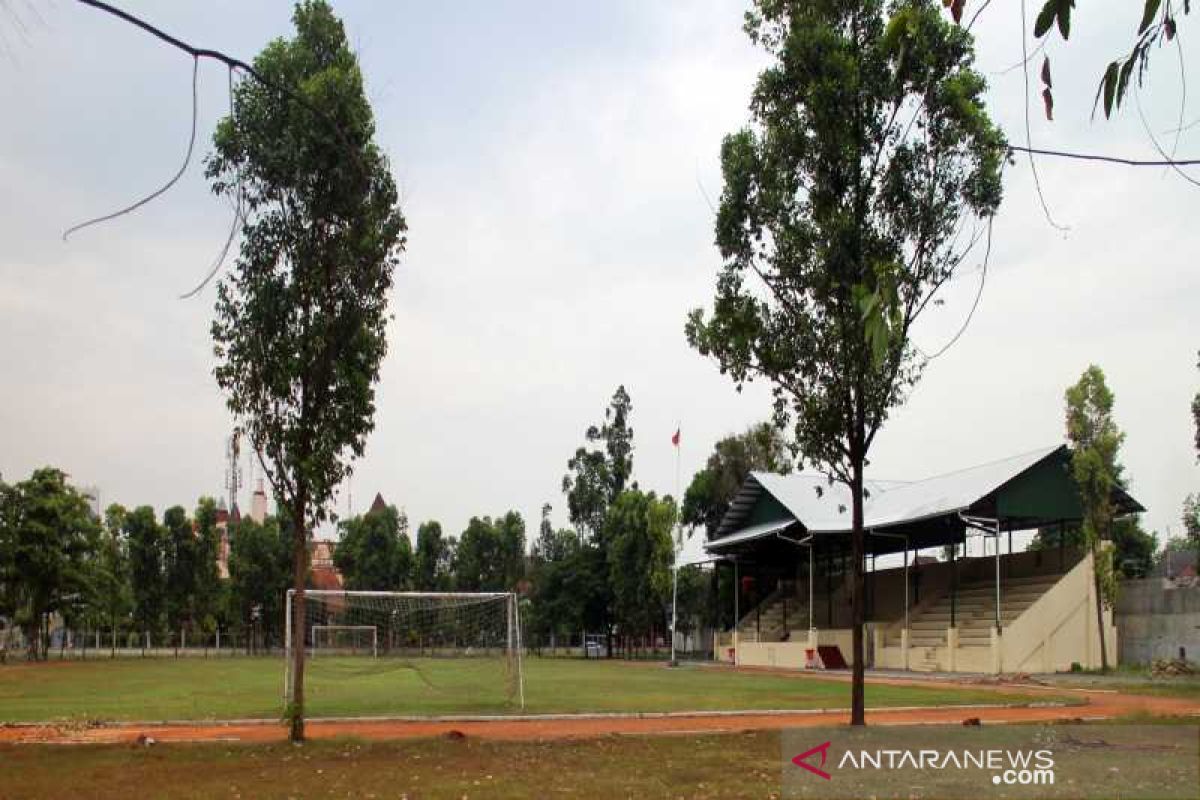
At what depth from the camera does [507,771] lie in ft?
39.1

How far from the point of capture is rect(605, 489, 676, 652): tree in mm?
54344

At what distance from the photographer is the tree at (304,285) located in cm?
1462

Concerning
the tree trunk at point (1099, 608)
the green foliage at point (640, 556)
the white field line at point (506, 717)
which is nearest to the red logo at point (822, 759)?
the white field line at point (506, 717)

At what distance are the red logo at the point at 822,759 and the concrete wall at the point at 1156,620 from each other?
2446 cm

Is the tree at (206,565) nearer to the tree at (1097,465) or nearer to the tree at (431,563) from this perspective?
the tree at (431,563)

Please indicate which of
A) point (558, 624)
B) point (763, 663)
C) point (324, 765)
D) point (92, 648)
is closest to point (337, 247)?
point (324, 765)

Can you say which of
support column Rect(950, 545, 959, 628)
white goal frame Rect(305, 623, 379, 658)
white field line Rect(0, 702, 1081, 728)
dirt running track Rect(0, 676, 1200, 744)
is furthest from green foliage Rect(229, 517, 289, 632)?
dirt running track Rect(0, 676, 1200, 744)

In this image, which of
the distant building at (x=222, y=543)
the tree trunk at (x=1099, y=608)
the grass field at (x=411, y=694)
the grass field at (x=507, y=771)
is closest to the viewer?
the grass field at (x=507, y=771)

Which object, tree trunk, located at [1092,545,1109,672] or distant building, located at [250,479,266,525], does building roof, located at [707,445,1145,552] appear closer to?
tree trunk, located at [1092,545,1109,672]

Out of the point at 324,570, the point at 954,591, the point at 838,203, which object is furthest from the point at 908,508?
the point at 324,570

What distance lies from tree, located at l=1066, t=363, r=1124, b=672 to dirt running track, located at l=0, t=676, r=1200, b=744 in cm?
1397

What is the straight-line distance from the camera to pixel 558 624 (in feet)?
208

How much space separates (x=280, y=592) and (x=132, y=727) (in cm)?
4966

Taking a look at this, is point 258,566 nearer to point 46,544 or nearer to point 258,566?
point 258,566
